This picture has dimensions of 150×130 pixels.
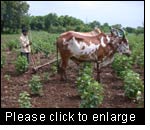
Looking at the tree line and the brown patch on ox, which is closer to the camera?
the brown patch on ox

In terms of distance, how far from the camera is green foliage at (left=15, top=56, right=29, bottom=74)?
35.7 ft

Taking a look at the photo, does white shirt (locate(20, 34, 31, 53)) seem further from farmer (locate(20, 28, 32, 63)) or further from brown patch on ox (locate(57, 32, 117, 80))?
brown patch on ox (locate(57, 32, 117, 80))

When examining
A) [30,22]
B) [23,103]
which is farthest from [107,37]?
[30,22]

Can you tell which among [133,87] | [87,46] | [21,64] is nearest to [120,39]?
[87,46]

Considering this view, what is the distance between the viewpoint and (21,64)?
10.9 metres

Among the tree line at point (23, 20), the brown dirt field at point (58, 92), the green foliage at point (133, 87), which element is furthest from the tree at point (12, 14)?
the green foliage at point (133, 87)

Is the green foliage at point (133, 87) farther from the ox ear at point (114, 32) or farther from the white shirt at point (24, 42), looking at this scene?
the white shirt at point (24, 42)

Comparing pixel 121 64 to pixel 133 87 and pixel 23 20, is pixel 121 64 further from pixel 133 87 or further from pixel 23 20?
pixel 23 20

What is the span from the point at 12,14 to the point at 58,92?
80.3ft

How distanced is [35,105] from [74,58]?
2.55 metres

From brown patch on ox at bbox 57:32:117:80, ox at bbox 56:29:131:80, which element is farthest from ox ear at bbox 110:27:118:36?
brown patch on ox at bbox 57:32:117:80

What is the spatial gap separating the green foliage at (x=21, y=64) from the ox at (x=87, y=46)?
1472 millimetres

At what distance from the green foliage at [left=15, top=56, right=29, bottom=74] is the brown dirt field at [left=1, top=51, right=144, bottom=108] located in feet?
0.53

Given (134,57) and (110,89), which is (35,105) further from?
(134,57)
